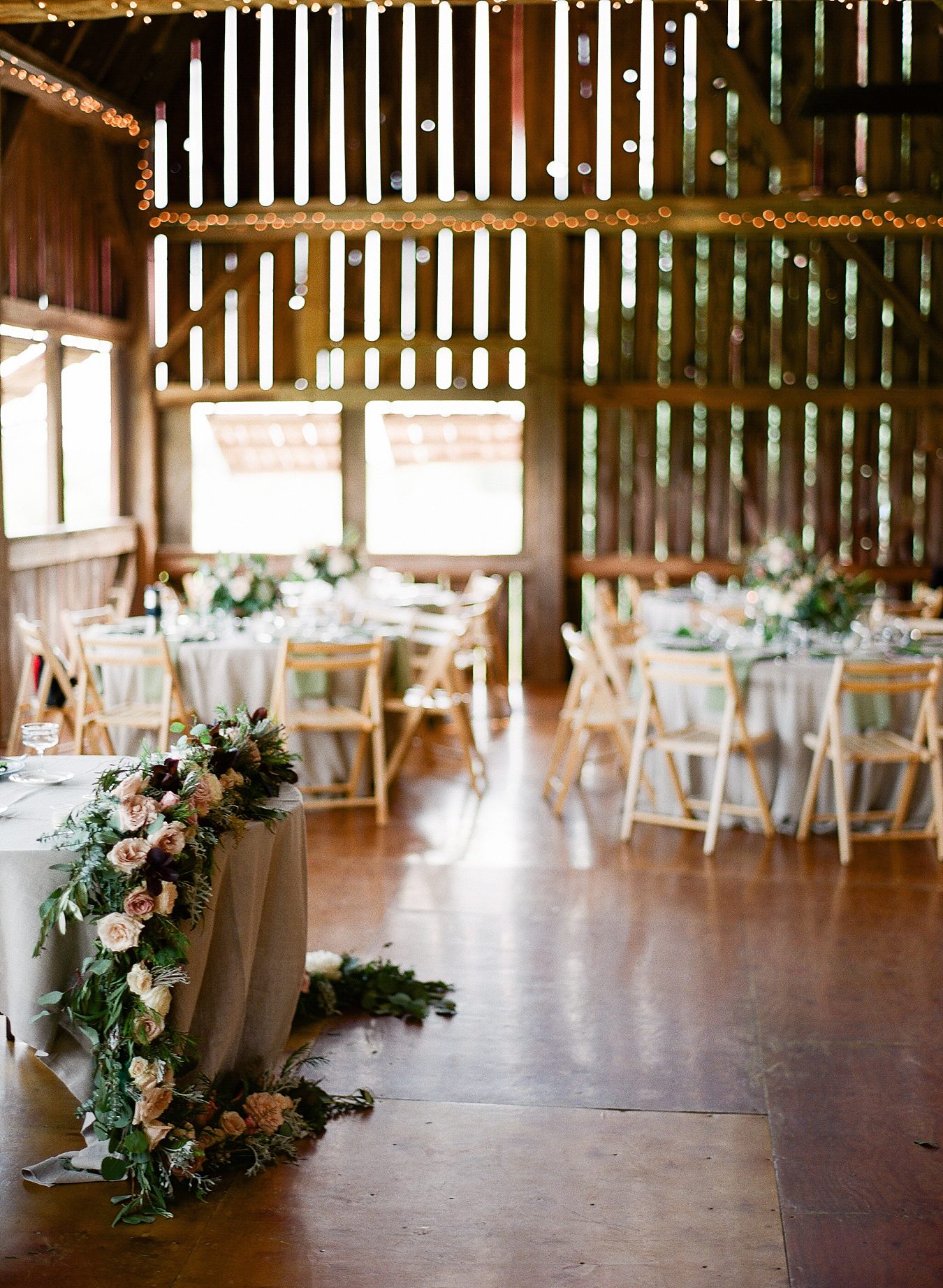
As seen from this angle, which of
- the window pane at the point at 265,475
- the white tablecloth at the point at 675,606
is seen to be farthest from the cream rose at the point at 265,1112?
the window pane at the point at 265,475

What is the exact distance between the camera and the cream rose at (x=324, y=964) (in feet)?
15.5

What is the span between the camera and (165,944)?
3.40 metres

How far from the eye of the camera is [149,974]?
336 cm

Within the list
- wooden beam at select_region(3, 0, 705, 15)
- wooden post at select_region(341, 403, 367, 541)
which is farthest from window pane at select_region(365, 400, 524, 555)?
wooden beam at select_region(3, 0, 705, 15)

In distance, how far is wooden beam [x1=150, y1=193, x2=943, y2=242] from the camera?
1113 centimetres

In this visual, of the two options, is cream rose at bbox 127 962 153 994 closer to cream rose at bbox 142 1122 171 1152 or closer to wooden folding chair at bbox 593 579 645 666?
cream rose at bbox 142 1122 171 1152

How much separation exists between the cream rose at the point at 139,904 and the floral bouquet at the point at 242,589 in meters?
4.61

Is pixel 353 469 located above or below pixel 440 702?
above

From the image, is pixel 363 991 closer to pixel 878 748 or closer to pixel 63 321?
pixel 878 748

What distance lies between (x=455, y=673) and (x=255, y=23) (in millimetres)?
6536

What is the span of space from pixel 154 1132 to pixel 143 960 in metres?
0.40

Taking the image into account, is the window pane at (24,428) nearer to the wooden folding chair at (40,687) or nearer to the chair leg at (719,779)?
the wooden folding chair at (40,687)

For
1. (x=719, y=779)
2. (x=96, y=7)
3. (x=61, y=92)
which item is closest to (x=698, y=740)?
(x=719, y=779)

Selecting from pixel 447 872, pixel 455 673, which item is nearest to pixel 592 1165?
pixel 447 872
